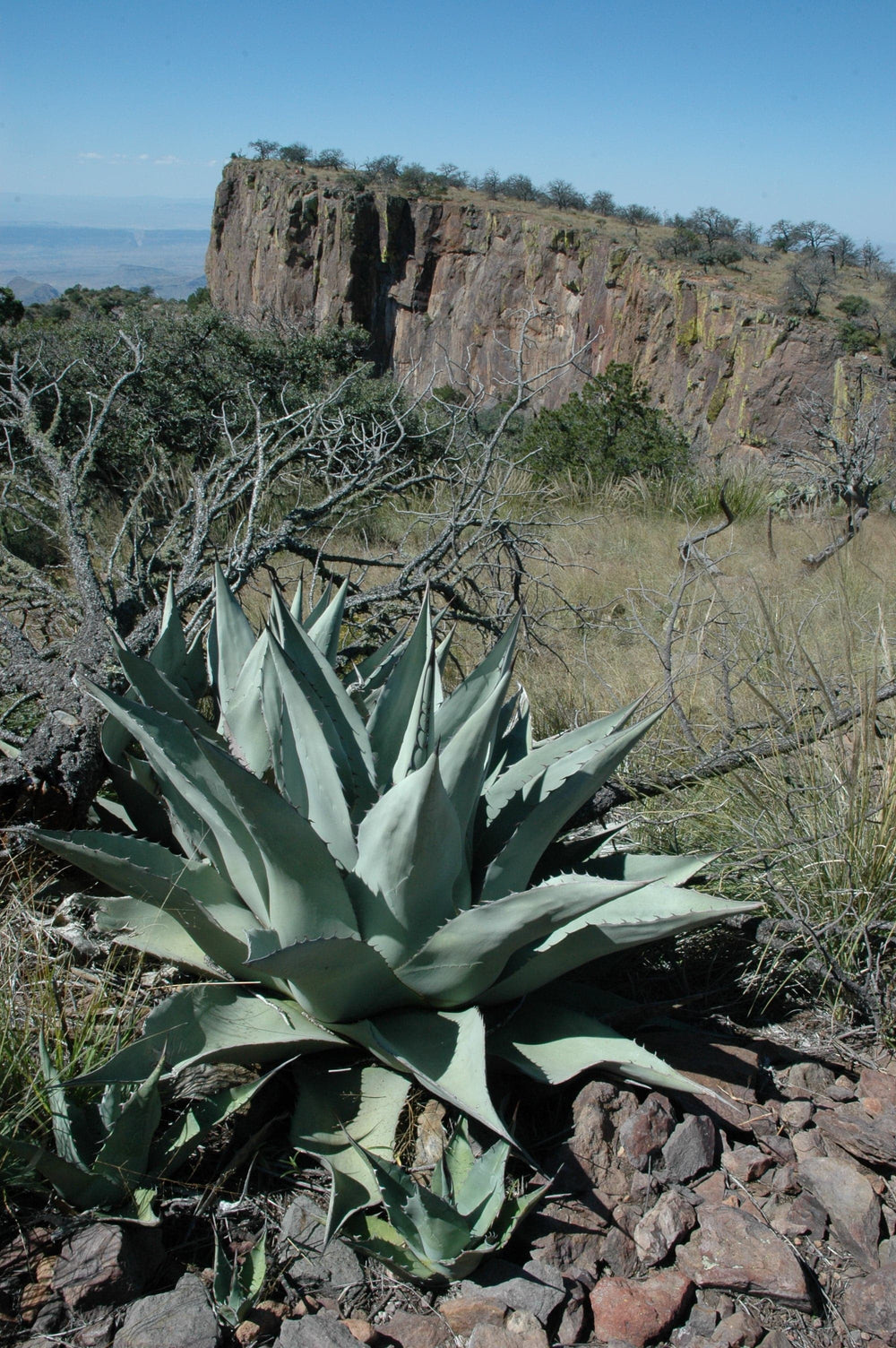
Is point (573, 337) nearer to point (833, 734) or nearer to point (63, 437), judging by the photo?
point (63, 437)

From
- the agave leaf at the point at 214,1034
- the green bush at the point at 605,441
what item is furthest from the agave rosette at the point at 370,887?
the green bush at the point at 605,441

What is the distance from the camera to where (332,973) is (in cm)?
150

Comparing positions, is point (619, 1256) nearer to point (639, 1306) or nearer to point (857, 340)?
point (639, 1306)

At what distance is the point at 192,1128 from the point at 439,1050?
0.46 meters

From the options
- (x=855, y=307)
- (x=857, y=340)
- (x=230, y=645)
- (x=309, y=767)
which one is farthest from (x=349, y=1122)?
(x=855, y=307)

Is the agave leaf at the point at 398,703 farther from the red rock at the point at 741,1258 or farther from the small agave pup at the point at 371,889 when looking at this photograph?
the red rock at the point at 741,1258

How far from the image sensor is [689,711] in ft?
12.1

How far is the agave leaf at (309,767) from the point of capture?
1646 millimetres

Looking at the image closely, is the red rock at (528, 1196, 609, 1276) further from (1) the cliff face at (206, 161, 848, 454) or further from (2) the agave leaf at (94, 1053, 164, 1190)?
(1) the cliff face at (206, 161, 848, 454)

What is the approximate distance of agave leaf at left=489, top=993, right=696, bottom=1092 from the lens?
5.16 ft

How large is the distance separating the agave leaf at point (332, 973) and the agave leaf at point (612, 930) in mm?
234

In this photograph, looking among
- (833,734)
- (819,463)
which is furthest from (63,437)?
(819,463)

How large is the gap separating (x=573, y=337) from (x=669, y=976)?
45.9m

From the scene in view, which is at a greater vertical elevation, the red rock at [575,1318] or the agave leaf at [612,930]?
the agave leaf at [612,930]
